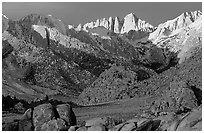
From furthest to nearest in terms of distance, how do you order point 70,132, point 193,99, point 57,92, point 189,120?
1. point 57,92
2. point 193,99
3. point 70,132
4. point 189,120

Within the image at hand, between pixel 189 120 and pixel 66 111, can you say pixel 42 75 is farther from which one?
pixel 189 120

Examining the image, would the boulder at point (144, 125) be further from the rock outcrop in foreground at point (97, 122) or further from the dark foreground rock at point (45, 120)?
the dark foreground rock at point (45, 120)

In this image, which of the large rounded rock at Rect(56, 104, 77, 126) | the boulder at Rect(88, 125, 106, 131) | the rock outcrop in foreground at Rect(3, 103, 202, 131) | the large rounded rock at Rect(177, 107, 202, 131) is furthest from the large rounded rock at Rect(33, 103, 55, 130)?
the large rounded rock at Rect(177, 107, 202, 131)

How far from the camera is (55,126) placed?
2018 inches

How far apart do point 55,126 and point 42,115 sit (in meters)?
4.65

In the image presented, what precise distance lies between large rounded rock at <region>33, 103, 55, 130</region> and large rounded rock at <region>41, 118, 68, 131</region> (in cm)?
133

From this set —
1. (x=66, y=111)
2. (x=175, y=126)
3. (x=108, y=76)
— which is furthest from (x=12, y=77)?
(x=175, y=126)

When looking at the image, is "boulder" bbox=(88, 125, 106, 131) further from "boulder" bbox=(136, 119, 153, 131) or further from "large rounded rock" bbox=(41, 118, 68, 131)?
"large rounded rock" bbox=(41, 118, 68, 131)

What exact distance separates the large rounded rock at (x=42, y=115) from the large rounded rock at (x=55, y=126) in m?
1.33

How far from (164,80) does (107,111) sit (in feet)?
95.3

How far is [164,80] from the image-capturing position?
115m

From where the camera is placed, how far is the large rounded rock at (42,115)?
176 ft

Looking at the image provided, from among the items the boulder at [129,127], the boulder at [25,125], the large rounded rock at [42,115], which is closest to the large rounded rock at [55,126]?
the large rounded rock at [42,115]

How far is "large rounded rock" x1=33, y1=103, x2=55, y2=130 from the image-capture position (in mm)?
53781
